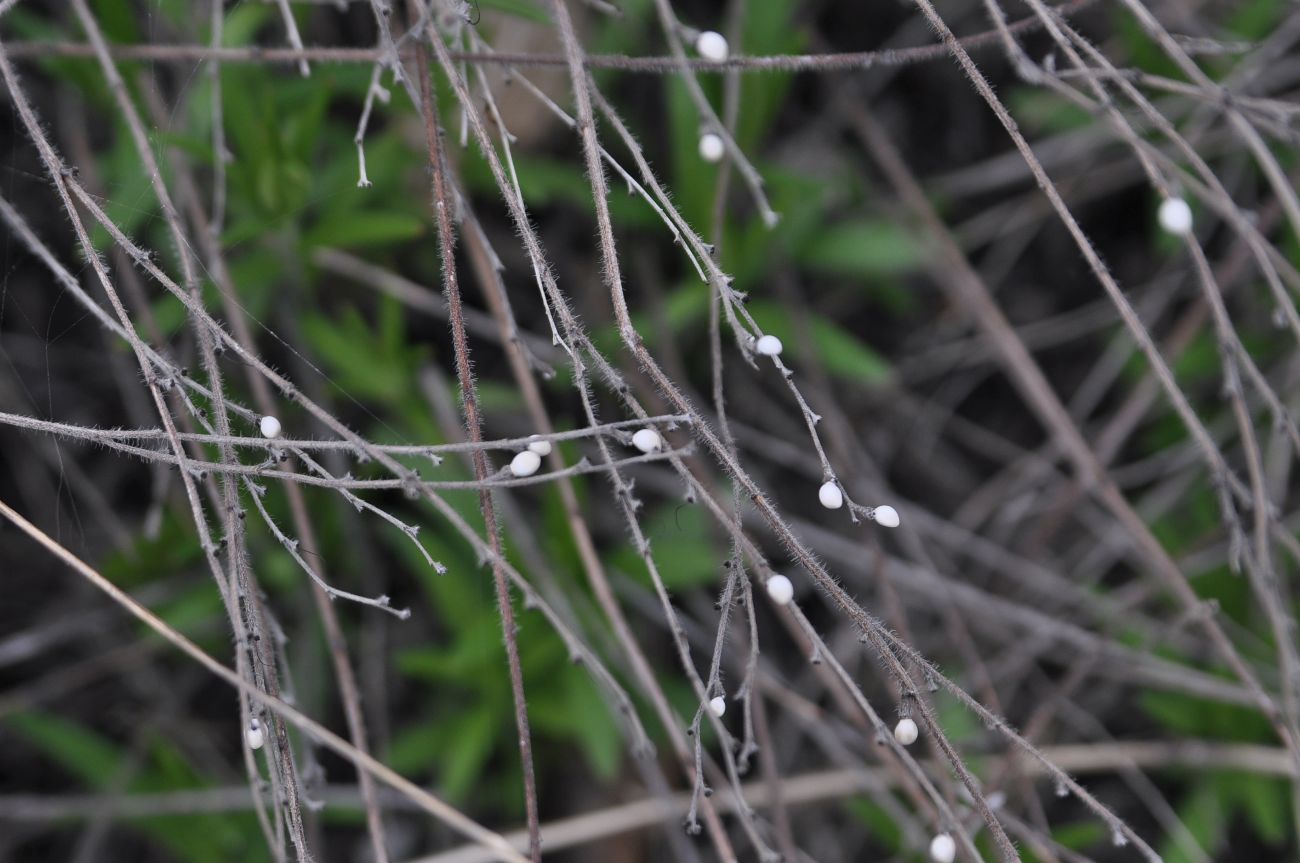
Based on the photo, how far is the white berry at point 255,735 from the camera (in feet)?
3.44

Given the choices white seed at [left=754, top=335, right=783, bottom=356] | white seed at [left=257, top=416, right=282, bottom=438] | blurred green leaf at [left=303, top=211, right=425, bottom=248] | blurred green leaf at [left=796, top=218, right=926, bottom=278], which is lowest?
blurred green leaf at [left=796, top=218, right=926, bottom=278]

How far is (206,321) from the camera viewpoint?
3.57ft

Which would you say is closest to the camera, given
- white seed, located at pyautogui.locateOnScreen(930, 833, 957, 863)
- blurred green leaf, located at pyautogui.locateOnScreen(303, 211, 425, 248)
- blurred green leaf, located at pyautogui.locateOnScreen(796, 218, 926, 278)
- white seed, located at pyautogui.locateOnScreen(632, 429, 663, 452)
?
white seed, located at pyautogui.locateOnScreen(632, 429, 663, 452)

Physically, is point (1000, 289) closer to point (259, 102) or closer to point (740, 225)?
point (740, 225)

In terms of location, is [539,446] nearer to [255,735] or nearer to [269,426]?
[269,426]

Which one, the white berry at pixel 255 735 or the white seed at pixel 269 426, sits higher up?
the white seed at pixel 269 426

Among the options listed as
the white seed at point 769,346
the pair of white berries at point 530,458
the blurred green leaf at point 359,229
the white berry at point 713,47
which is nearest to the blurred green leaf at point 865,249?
the blurred green leaf at point 359,229

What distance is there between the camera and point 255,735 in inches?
41.4

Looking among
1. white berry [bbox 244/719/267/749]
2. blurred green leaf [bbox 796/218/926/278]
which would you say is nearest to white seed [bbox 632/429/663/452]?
white berry [bbox 244/719/267/749]

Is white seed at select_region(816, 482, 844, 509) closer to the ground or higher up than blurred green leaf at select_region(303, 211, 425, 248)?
closer to the ground

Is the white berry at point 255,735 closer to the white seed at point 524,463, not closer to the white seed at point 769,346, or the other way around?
the white seed at point 524,463

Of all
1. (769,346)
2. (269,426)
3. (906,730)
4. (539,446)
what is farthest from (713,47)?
(906,730)

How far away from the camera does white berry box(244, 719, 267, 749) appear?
3.44ft

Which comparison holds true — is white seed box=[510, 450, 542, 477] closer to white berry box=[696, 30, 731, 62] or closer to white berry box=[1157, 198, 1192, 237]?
white berry box=[696, 30, 731, 62]
